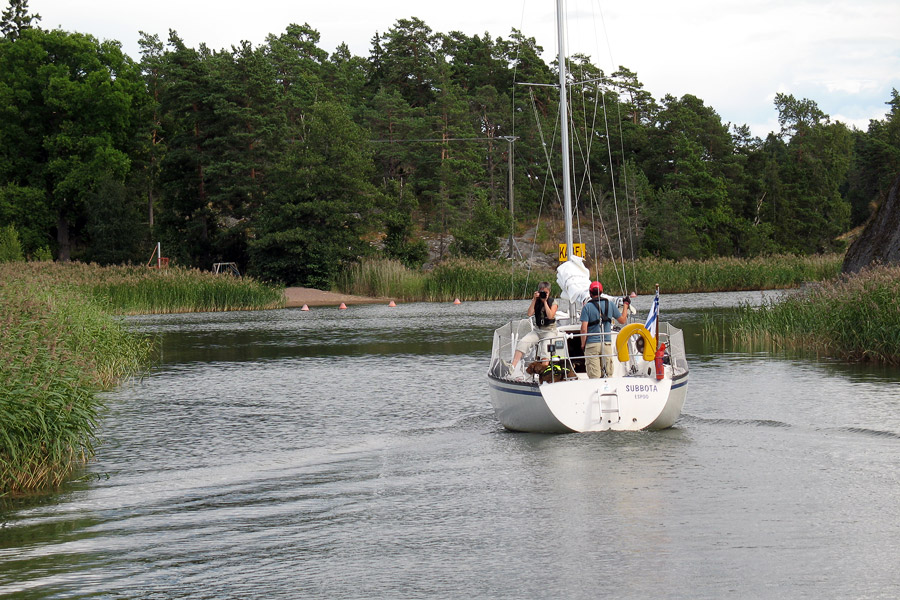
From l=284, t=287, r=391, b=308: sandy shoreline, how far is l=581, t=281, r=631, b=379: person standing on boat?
150 feet

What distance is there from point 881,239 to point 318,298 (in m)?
38.9

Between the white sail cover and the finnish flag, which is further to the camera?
the white sail cover

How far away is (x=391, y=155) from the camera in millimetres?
91062

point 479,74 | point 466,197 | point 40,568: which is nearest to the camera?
point 40,568

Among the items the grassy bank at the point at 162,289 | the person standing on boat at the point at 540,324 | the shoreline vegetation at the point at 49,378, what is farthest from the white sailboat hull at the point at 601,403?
the grassy bank at the point at 162,289

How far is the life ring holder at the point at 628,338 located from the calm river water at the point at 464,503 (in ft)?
4.14

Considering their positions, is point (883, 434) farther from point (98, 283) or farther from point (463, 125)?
point (463, 125)

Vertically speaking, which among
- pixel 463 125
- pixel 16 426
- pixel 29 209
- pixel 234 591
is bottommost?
pixel 234 591

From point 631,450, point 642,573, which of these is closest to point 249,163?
point 631,450

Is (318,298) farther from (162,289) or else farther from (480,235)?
(480,235)

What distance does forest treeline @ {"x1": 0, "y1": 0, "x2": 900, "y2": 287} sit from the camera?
241ft

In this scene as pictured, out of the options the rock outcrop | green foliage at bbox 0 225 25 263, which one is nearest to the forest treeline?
green foliage at bbox 0 225 25 263

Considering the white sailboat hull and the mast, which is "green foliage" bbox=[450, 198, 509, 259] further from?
the white sailboat hull

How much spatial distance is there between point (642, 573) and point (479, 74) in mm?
97239
